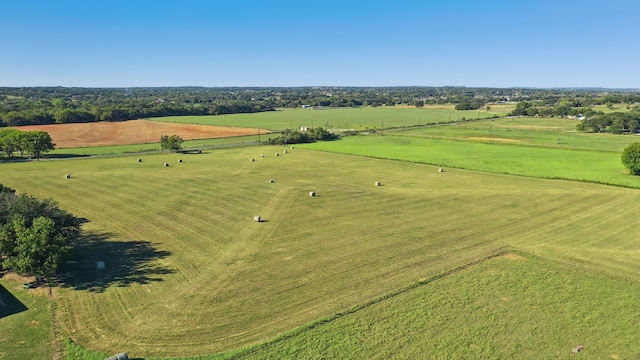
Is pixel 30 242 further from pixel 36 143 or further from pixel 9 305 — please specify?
pixel 36 143

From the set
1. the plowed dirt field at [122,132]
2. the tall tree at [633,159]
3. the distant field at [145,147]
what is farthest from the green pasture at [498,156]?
the plowed dirt field at [122,132]

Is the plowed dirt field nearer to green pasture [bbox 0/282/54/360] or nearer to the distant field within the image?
the distant field

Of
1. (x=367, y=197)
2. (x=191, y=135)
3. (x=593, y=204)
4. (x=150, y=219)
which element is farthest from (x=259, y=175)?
(x=191, y=135)

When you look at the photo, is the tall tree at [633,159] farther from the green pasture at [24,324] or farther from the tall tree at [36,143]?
the tall tree at [36,143]

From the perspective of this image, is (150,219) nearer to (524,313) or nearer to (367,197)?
(367,197)

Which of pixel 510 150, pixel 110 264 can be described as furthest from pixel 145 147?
pixel 510 150

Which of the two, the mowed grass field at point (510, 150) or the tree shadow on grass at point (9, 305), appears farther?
the mowed grass field at point (510, 150)
